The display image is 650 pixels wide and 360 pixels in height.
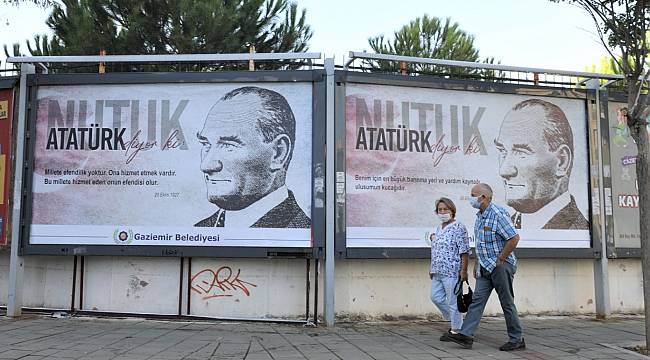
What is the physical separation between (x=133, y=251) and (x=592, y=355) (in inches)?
230

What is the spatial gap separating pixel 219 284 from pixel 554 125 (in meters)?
5.69

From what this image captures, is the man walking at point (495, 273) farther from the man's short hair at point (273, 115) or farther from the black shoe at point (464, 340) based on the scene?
the man's short hair at point (273, 115)

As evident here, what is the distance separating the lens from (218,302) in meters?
7.33

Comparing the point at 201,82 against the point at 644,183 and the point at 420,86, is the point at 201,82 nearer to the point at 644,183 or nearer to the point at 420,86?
the point at 420,86

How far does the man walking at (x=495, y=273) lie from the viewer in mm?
5633

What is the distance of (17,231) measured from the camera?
7250 mm

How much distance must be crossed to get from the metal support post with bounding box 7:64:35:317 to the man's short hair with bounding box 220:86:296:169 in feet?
9.54

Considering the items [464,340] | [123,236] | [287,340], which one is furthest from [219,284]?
[464,340]

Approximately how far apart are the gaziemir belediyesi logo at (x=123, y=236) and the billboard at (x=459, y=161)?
3054mm

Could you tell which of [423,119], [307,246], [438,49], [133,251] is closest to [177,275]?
[133,251]

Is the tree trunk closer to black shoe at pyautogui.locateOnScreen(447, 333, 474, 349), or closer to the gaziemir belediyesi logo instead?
black shoe at pyautogui.locateOnScreen(447, 333, 474, 349)

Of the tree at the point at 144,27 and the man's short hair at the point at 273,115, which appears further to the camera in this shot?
the tree at the point at 144,27

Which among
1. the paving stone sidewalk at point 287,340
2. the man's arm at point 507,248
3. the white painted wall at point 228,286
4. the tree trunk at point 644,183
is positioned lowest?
the paving stone sidewalk at point 287,340

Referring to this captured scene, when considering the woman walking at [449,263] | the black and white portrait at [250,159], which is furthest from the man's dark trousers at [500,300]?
the black and white portrait at [250,159]
